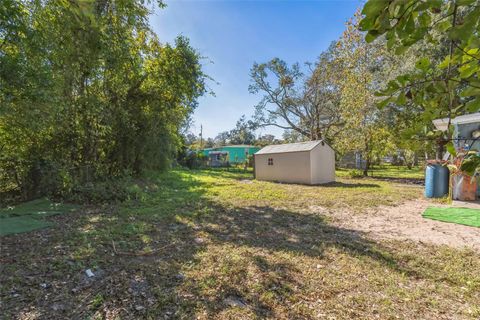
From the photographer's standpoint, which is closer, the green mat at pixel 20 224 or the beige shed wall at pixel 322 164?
the green mat at pixel 20 224

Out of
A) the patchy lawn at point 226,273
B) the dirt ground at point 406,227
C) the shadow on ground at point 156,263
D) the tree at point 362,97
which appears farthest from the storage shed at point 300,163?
the patchy lawn at point 226,273

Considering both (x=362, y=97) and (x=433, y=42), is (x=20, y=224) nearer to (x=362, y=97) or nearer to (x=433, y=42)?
(x=433, y=42)

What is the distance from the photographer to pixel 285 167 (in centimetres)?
1102

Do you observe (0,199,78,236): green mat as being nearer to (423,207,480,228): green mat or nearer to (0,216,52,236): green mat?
(0,216,52,236): green mat

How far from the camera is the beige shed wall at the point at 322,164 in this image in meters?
10.2

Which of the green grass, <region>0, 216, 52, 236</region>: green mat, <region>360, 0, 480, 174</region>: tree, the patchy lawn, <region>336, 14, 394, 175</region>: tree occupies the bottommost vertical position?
the patchy lawn

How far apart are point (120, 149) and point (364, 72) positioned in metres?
11.6

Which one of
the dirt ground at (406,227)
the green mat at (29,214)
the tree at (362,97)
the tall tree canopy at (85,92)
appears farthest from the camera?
the tree at (362,97)

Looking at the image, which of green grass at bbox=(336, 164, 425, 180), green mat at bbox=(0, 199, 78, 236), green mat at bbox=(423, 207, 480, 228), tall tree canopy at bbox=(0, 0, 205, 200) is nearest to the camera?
green mat at bbox=(0, 199, 78, 236)

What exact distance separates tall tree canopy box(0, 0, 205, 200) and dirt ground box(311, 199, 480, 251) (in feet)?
19.9

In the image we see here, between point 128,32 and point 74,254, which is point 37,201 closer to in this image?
point 74,254

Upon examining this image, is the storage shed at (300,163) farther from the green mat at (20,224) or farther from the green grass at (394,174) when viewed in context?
the green mat at (20,224)

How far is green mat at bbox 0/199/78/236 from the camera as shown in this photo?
12.5ft

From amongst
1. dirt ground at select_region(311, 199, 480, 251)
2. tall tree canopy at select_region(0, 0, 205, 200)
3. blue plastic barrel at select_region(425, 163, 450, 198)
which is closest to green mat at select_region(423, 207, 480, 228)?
dirt ground at select_region(311, 199, 480, 251)
